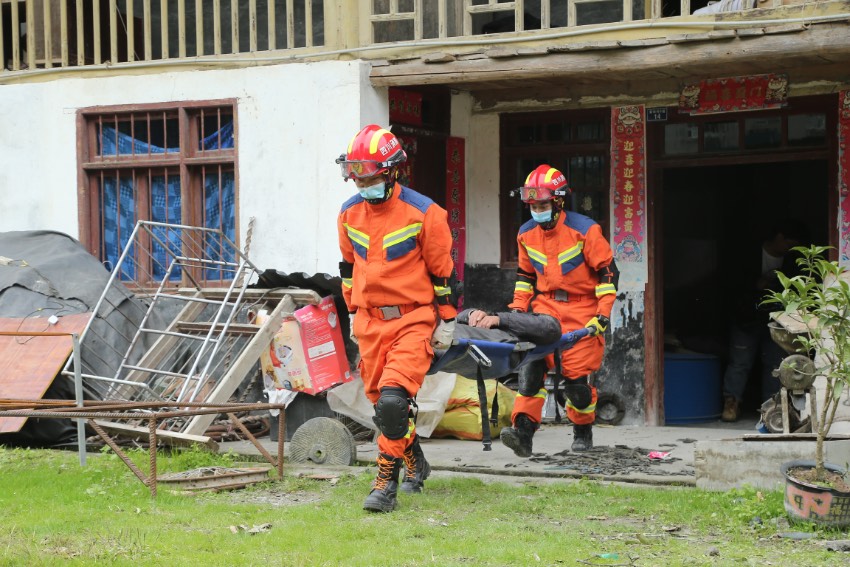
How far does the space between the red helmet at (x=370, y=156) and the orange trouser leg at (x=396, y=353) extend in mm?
888

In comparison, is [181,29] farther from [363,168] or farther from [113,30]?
[363,168]

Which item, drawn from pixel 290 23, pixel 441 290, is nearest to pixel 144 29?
pixel 290 23

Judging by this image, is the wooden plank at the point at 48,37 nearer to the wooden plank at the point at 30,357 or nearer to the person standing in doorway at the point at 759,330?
the wooden plank at the point at 30,357

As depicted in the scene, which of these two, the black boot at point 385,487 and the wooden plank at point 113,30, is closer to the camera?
the black boot at point 385,487

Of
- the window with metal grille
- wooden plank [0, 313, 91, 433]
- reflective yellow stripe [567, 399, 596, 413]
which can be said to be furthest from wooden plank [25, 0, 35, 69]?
reflective yellow stripe [567, 399, 596, 413]

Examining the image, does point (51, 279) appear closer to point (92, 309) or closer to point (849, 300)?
point (92, 309)

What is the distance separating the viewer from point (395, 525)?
21.5 ft

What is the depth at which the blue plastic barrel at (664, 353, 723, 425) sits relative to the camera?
1151 centimetres

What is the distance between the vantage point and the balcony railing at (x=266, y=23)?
34.0 feet

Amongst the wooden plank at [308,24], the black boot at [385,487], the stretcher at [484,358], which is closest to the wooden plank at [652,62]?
the wooden plank at [308,24]

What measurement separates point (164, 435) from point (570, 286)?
3266 millimetres

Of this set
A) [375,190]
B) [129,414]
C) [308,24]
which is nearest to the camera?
[375,190]

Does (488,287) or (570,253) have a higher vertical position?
(570,253)

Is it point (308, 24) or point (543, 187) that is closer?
point (543, 187)
